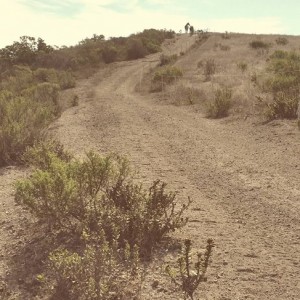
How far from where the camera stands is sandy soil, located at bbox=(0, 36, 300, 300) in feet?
14.2

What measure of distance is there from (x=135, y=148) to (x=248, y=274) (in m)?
5.66

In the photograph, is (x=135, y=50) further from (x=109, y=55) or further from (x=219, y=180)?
(x=219, y=180)

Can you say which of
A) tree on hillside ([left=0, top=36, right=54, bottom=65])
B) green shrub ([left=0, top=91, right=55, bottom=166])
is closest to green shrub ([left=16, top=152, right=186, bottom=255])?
green shrub ([left=0, top=91, right=55, bottom=166])

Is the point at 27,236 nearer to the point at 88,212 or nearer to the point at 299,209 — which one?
the point at 88,212

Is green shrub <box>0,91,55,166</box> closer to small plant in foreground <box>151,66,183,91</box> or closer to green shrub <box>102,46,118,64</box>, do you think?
small plant in foreground <box>151,66,183,91</box>

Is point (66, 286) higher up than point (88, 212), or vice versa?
point (88, 212)

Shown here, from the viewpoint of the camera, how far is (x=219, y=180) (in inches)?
288

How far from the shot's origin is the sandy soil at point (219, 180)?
4328mm

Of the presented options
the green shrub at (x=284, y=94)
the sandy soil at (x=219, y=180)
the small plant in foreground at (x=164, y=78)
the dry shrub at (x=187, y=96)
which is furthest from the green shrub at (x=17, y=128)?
the small plant in foreground at (x=164, y=78)

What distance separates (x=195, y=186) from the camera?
23.4 ft

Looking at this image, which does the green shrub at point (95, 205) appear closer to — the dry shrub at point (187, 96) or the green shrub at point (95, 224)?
the green shrub at point (95, 224)

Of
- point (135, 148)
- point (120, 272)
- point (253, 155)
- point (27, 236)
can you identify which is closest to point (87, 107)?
point (135, 148)

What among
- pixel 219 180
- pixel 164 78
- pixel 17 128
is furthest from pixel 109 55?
pixel 219 180

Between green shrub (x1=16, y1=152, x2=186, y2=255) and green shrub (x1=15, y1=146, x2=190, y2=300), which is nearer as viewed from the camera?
green shrub (x1=15, y1=146, x2=190, y2=300)
